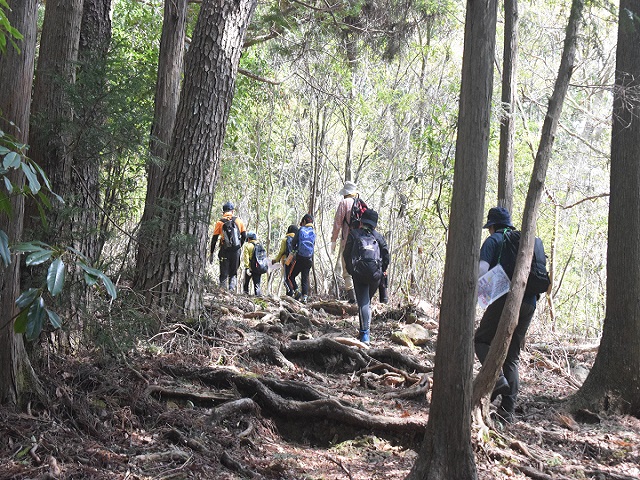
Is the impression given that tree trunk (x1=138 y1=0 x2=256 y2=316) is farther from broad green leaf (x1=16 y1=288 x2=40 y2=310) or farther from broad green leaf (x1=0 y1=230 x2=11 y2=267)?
broad green leaf (x1=0 y1=230 x2=11 y2=267)

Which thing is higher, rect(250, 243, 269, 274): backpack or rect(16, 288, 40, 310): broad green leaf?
rect(250, 243, 269, 274): backpack

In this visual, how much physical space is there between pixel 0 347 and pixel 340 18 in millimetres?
9699

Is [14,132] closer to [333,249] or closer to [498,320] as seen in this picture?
[498,320]

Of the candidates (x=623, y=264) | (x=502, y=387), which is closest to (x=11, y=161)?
(x=502, y=387)

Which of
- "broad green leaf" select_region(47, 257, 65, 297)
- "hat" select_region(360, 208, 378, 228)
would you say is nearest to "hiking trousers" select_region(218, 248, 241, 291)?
"hat" select_region(360, 208, 378, 228)

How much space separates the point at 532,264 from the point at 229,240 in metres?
8.18

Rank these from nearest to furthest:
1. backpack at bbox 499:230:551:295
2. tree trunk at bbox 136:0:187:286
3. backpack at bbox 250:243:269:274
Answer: backpack at bbox 499:230:551:295 → tree trunk at bbox 136:0:187:286 → backpack at bbox 250:243:269:274

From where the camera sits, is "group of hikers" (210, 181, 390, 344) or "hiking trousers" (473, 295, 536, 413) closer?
"hiking trousers" (473, 295, 536, 413)

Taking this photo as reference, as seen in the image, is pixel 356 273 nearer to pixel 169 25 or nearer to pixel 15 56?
pixel 169 25

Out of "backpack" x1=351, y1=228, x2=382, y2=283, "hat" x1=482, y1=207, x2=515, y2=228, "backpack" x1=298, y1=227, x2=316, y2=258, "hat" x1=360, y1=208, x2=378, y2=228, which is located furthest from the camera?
"backpack" x1=298, y1=227, x2=316, y2=258

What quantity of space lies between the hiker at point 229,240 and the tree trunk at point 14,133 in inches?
343

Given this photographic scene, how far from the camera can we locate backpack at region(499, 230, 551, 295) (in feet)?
20.6

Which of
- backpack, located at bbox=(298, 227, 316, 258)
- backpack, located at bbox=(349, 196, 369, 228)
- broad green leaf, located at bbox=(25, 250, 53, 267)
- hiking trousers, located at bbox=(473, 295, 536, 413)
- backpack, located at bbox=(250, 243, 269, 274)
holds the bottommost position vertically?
hiking trousers, located at bbox=(473, 295, 536, 413)

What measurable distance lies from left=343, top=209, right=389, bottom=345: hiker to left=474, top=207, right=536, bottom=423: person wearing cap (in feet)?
7.91
